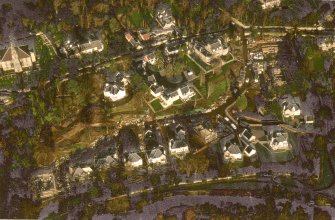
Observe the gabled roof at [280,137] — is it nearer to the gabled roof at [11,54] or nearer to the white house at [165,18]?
the white house at [165,18]

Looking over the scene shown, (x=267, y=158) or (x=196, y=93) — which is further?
(x=196, y=93)

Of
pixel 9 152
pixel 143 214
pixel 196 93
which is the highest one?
pixel 196 93

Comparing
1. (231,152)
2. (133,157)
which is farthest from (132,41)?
(231,152)

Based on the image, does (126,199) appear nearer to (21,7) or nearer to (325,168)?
(325,168)

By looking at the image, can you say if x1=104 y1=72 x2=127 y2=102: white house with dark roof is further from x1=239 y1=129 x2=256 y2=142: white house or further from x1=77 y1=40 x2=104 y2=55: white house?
x1=239 y1=129 x2=256 y2=142: white house

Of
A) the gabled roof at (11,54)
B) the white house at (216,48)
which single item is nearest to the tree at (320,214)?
the white house at (216,48)

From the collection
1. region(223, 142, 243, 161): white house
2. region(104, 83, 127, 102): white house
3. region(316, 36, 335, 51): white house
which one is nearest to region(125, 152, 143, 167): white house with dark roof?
region(104, 83, 127, 102): white house

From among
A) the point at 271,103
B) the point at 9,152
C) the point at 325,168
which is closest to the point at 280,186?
the point at 325,168
